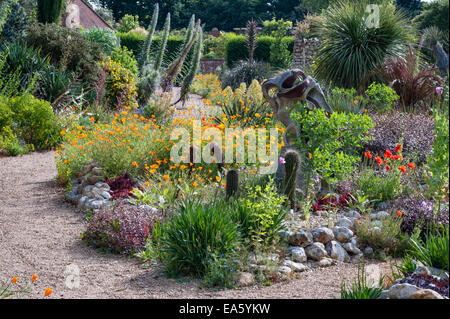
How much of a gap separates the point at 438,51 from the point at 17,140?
27.1ft

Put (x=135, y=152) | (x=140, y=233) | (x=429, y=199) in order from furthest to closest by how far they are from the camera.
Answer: (x=135, y=152) < (x=429, y=199) < (x=140, y=233)

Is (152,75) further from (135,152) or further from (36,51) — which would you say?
(135,152)

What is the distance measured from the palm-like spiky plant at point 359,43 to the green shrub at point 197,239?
8.28m

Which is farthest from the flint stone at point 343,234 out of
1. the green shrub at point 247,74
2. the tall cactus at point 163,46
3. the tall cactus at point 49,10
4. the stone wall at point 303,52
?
the green shrub at point 247,74

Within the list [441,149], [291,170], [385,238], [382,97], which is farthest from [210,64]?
[441,149]

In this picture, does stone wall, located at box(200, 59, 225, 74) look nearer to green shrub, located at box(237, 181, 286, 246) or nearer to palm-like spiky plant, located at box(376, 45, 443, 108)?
palm-like spiky plant, located at box(376, 45, 443, 108)

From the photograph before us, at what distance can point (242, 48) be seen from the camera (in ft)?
87.5

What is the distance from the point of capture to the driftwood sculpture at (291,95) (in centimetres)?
640

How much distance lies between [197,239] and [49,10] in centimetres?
1339

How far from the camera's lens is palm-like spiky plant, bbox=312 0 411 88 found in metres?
11.7

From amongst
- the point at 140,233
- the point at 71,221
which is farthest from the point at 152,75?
the point at 140,233

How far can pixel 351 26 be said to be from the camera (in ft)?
39.4

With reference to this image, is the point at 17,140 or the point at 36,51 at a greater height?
the point at 36,51

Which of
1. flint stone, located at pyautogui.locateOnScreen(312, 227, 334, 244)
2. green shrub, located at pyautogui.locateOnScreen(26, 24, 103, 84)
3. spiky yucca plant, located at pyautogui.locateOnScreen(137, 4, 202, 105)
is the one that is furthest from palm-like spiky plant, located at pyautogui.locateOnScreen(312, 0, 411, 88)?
flint stone, located at pyautogui.locateOnScreen(312, 227, 334, 244)
